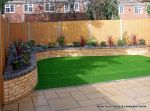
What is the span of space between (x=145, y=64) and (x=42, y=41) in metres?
7.79

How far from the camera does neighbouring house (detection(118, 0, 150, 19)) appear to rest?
45312 millimetres

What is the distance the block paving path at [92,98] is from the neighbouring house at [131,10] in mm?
38488

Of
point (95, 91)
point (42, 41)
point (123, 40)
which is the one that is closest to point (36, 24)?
point (42, 41)

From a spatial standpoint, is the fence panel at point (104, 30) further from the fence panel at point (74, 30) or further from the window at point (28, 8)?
the window at point (28, 8)

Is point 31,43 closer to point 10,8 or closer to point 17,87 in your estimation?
point 17,87

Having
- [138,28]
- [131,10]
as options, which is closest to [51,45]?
[138,28]

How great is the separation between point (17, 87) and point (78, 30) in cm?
1174

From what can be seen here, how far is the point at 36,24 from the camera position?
1753 cm

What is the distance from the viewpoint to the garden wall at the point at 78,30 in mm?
17328

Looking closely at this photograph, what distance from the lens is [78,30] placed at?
18125mm

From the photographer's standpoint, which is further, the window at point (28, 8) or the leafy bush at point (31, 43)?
the window at point (28, 8)

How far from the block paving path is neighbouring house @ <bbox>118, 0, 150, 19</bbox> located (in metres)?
38.5

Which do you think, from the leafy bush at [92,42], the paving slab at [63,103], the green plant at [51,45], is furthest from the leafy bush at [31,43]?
the paving slab at [63,103]

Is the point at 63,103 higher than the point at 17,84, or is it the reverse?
the point at 17,84
